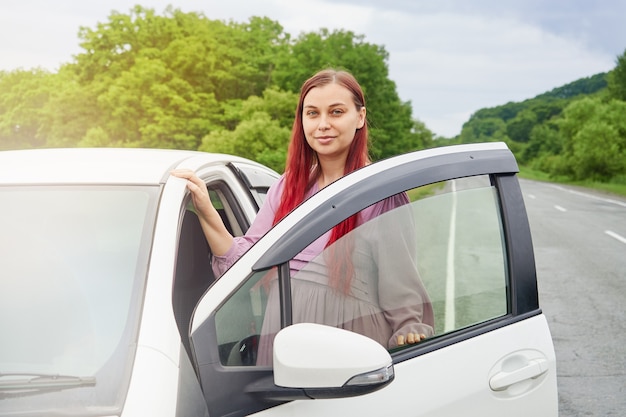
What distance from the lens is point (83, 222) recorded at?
2223 millimetres

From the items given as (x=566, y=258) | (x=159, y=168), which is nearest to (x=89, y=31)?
(x=566, y=258)

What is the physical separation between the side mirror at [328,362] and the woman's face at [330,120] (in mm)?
932

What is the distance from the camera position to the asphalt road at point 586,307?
536cm

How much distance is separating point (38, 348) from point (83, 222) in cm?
45

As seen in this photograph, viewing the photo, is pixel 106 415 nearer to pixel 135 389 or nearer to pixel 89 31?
pixel 135 389

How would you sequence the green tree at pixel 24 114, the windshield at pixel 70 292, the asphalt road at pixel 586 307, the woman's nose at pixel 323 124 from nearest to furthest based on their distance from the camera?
the windshield at pixel 70 292 < the woman's nose at pixel 323 124 < the asphalt road at pixel 586 307 < the green tree at pixel 24 114

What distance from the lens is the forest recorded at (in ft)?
161

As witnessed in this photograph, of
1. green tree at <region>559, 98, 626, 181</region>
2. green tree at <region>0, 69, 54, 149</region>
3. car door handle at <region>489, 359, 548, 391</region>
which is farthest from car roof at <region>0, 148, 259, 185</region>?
green tree at <region>0, 69, 54, 149</region>

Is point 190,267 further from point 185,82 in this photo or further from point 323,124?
point 185,82

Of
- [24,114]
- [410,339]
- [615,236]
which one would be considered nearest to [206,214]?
[410,339]

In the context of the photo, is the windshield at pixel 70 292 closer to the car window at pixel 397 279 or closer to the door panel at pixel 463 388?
the car window at pixel 397 279

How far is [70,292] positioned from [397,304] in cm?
91

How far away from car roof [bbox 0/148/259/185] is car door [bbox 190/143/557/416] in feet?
2.15

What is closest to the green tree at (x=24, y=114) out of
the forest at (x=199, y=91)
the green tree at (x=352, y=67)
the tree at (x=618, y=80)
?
the forest at (x=199, y=91)
